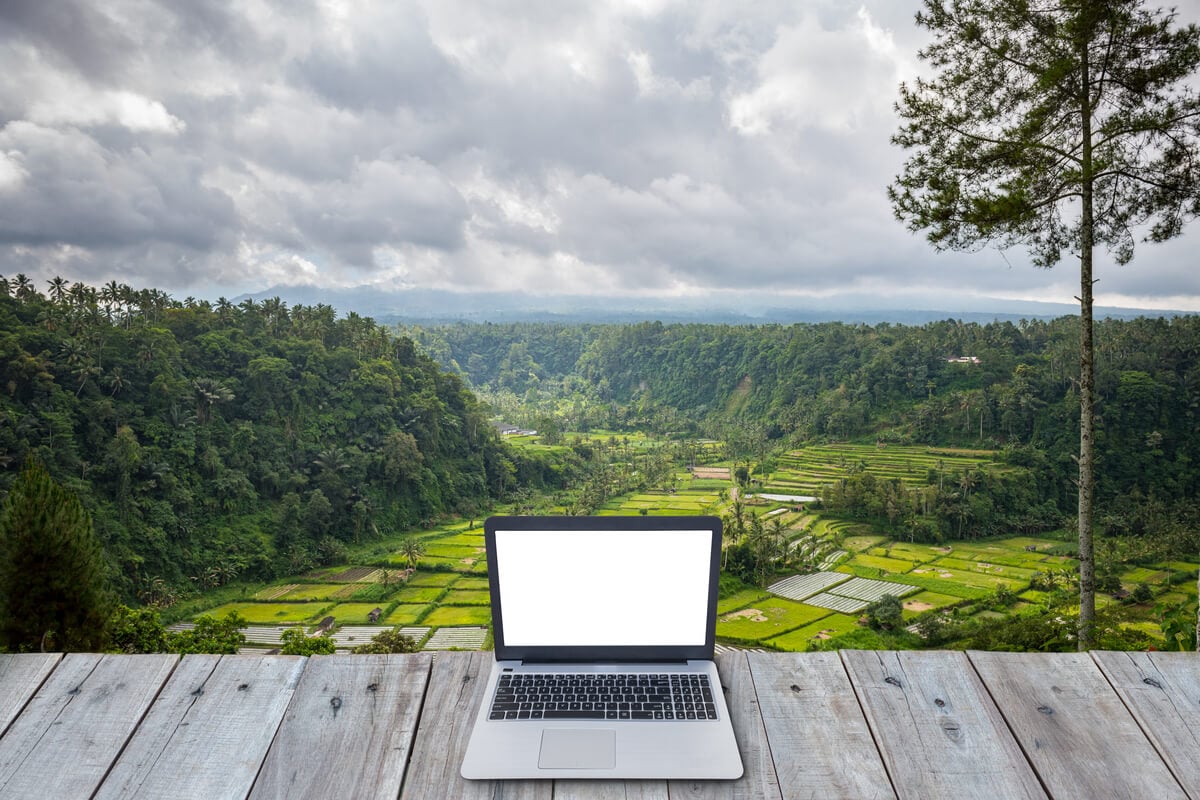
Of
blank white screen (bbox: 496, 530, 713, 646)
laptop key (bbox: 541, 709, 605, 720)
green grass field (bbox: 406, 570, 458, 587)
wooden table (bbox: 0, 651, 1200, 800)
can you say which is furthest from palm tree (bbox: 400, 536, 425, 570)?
laptop key (bbox: 541, 709, 605, 720)

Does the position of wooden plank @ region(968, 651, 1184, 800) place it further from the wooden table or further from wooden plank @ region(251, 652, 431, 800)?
wooden plank @ region(251, 652, 431, 800)

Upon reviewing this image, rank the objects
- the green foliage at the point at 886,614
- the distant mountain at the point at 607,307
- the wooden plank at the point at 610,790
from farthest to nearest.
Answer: the distant mountain at the point at 607,307, the green foliage at the point at 886,614, the wooden plank at the point at 610,790

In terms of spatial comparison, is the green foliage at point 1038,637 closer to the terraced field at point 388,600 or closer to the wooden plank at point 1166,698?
the wooden plank at point 1166,698

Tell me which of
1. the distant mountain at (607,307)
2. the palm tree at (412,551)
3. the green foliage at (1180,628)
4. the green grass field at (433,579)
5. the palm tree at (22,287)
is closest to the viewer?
the green foliage at (1180,628)

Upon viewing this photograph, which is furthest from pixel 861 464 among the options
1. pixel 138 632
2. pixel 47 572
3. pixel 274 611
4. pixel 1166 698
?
pixel 1166 698

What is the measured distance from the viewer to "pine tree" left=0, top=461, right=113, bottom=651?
3.00 metres

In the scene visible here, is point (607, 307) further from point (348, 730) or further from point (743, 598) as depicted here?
point (348, 730)

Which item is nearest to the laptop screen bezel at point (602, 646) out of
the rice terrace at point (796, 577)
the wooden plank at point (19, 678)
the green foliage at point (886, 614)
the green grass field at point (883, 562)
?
the wooden plank at point (19, 678)

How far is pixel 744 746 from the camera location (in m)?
0.97

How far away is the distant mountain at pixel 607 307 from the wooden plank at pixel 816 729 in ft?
74.1

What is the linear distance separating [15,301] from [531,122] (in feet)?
47.3

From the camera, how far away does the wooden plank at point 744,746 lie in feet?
2.84

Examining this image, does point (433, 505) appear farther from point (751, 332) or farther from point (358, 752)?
point (358, 752)

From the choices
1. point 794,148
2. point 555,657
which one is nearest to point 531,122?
point 794,148
